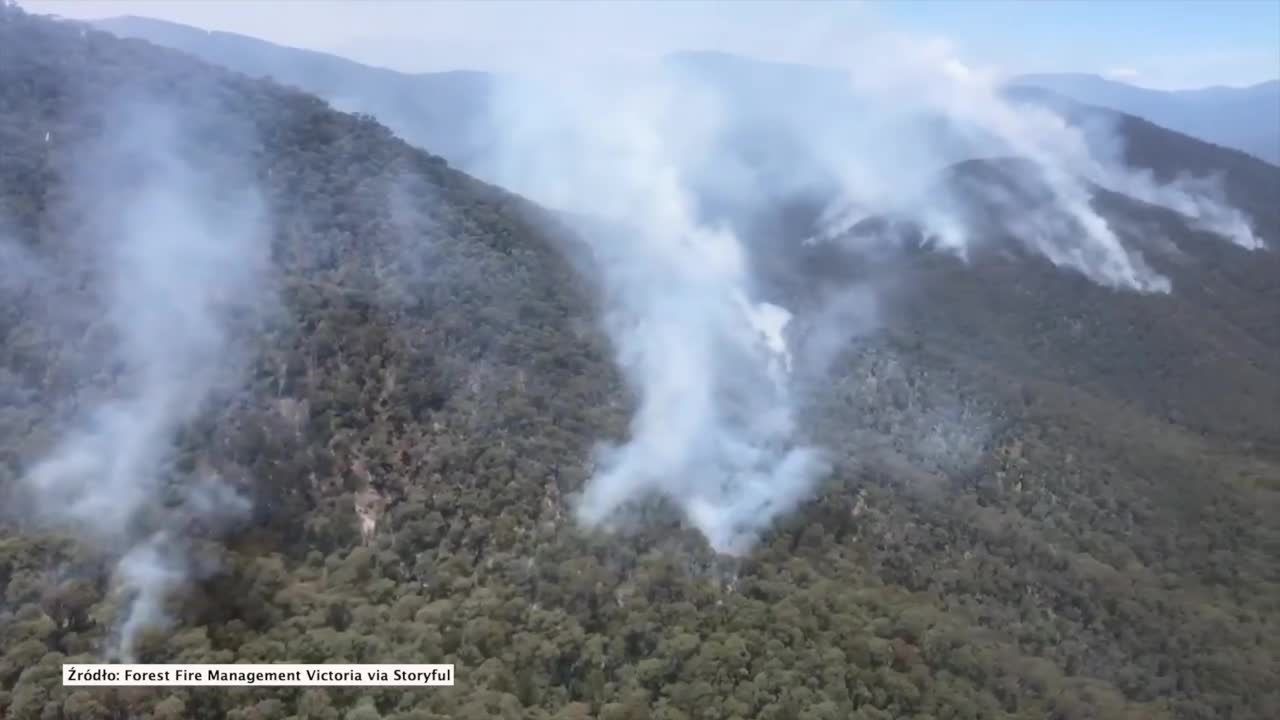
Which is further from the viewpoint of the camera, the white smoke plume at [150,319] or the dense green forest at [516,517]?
the white smoke plume at [150,319]

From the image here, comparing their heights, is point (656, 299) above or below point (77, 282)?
above

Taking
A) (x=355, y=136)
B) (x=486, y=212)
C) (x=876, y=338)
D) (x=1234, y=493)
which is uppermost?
(x=355, y=136)

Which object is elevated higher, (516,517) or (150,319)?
(150,319)

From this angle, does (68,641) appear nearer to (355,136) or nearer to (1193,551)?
(355,136)

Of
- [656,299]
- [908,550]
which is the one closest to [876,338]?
[656,299]
